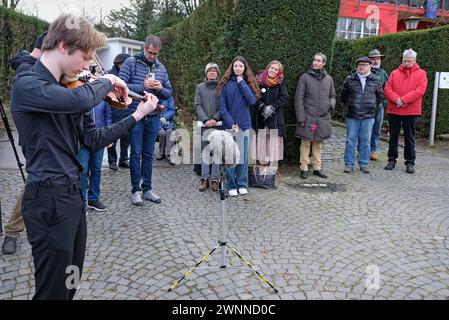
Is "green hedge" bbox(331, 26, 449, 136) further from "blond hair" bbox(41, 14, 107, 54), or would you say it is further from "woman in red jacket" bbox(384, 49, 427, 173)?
"blond hair" bbox(41, 14, 107, 54)

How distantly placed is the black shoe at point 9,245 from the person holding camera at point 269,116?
4035mm

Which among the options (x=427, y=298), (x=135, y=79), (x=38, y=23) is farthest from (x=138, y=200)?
(x=38, y=23)

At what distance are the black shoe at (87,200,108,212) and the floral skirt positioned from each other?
273 cm

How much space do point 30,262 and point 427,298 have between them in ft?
11.9

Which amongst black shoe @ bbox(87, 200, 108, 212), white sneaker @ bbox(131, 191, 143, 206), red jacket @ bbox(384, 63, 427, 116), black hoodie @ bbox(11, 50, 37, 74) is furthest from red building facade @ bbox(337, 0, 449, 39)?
black hoodie @ bbox(11, 50, 37, 74)

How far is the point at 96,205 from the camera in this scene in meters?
5.50

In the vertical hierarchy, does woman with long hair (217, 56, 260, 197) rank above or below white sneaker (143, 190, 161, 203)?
above

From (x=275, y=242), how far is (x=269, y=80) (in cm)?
314

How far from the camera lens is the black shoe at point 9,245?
4102 millimetres

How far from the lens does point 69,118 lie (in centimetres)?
228

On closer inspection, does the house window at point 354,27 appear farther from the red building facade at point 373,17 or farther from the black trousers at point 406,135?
the black trousers at point 406,135

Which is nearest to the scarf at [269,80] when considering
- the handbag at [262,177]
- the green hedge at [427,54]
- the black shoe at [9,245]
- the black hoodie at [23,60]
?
the handbag at [262,177]

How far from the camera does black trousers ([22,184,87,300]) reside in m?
2.15
